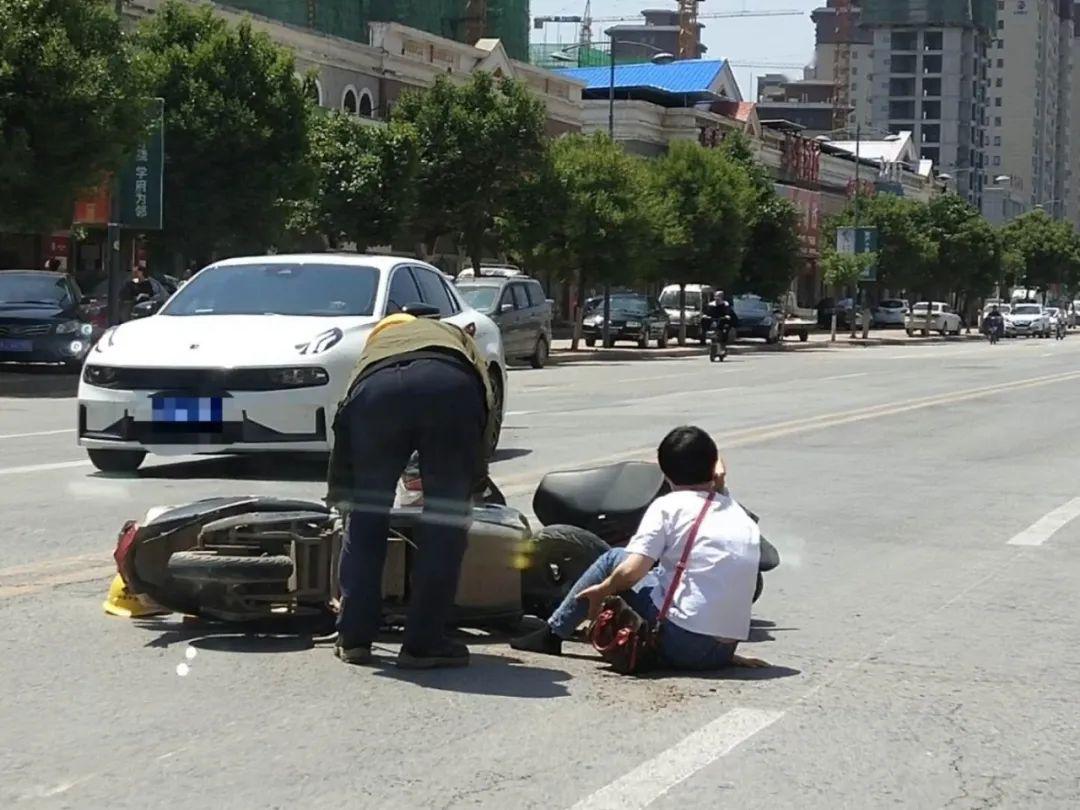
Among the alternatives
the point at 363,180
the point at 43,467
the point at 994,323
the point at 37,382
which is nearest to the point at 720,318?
the point at 363,180

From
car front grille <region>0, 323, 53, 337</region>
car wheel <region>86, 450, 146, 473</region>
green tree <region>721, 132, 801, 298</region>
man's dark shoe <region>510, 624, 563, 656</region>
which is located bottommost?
man's dark shoe <region>510, 624, 563, 656</region>

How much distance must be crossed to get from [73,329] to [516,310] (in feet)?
A: 35.3

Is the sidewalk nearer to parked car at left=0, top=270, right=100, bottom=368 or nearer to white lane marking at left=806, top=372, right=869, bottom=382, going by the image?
white lane marking at left=806, top=372, right=869, bottom=382

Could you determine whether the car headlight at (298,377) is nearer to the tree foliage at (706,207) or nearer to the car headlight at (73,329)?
the car headlight at (73,329)

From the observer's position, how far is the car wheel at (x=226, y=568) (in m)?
7.13

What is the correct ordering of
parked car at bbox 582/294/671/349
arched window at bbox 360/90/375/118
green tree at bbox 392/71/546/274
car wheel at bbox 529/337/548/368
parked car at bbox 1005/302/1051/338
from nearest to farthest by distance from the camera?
1. car wheel at bbox 529/337/548/368
2. green tree at bbox 392/71/546/274
3. parked car at bbox 582/294/671/349
4. arched window at bbox 360/90/375/118
5. parked car at bbox 1005/302/1051/338

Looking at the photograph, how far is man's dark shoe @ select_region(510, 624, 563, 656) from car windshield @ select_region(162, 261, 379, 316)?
629cm

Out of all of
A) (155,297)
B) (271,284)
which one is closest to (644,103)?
(155,297)

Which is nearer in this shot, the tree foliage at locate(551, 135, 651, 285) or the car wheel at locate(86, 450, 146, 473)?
the car wheel at locate(86, 450, 146, 473)

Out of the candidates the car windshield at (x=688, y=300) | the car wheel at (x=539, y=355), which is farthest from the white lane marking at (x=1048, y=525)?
the car windshield at (x=688, y=300)

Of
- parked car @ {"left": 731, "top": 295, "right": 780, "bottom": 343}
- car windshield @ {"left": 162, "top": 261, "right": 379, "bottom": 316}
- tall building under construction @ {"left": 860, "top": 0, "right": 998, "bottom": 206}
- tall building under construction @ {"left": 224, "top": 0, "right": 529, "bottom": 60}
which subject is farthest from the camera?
tall building under construction @ {"left": 860, "top": 0, "right": 998, "bottom": 206}

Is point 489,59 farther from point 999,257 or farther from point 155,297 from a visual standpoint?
point 999,257

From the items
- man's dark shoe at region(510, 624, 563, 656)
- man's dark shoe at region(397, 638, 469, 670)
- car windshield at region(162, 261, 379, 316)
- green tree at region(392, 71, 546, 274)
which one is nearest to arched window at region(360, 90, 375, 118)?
green tree at region(392, 71, 546, 274)

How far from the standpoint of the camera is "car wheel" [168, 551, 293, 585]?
23.4 feet
